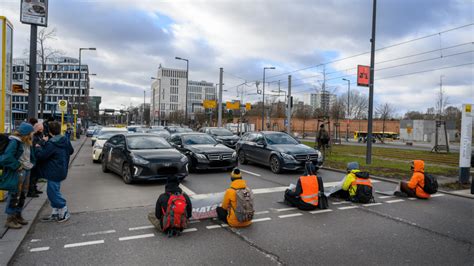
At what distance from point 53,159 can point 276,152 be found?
835 centimetres

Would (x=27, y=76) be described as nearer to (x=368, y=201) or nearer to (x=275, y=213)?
(x=275, y=213)

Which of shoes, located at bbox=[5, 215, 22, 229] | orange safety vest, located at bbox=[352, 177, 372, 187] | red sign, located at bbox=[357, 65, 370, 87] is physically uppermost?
red sign, located at bbox=[357, 65, 370, 87]

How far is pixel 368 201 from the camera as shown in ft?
26.6

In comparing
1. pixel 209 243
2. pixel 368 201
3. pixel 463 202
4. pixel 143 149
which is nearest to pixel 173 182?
pixel 209 243

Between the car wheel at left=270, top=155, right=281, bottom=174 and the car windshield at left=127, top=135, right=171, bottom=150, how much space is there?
398cm

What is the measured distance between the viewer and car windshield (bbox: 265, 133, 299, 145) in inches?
554

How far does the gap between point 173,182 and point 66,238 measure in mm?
1796

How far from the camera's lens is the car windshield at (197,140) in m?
13.9

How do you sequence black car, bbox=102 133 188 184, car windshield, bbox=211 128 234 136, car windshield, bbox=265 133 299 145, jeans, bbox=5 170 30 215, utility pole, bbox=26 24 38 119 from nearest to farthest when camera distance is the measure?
jeans, bbox=5 170 30 215 < utility pole, bbox=26 24 38 119 < black car, bbox=102 133 188 184 < car windshield, bbox=265 133 299 145 < car windshield, bbox=211 128 234 136

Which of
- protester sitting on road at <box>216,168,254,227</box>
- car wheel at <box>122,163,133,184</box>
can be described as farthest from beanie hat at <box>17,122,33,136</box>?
car wheel at <box>122,163,133,184</box>

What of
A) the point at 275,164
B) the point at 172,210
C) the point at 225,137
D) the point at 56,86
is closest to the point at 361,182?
the point at 172,210

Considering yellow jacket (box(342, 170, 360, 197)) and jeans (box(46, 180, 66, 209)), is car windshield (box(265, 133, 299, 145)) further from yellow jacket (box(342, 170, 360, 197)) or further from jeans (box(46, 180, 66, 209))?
jeans (box(46, 180, 66, 209))

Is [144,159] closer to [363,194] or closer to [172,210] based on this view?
[172,210]

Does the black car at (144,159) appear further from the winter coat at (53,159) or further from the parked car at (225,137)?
the parked car at (225,137)
